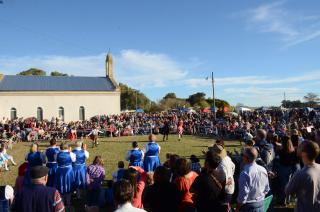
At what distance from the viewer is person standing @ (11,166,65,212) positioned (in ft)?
13.7

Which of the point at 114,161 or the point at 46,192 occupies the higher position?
the point at 46,192

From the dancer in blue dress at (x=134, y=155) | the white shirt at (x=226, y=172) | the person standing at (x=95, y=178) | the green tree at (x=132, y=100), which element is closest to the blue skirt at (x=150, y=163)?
the dancer in blue dress at (x=134, y=155)

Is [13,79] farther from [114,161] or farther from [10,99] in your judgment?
[114,161]

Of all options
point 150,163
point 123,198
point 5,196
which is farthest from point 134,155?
point 123,198

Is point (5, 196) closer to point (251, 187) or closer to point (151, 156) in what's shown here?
point (251, 187)

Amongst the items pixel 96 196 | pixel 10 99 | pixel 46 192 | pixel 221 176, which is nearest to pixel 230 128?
pixel 96 196

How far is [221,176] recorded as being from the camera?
5.38 meters

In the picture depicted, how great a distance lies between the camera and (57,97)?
4481 centimetres

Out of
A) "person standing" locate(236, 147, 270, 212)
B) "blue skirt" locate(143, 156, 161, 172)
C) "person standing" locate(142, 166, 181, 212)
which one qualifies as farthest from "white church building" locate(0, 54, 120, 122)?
"person standing" locate(236, 147, 270, 212)

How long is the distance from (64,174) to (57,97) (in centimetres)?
3718

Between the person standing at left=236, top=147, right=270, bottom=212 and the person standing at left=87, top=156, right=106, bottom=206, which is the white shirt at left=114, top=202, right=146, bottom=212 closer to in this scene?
the person standing at left=236, top=147, right=270, bottom=212

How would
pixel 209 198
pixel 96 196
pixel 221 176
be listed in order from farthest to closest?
pixel 96 196 < pixel 221 176 < pixel 209 198

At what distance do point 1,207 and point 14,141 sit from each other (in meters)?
22.5

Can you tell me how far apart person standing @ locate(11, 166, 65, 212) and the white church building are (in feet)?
134
